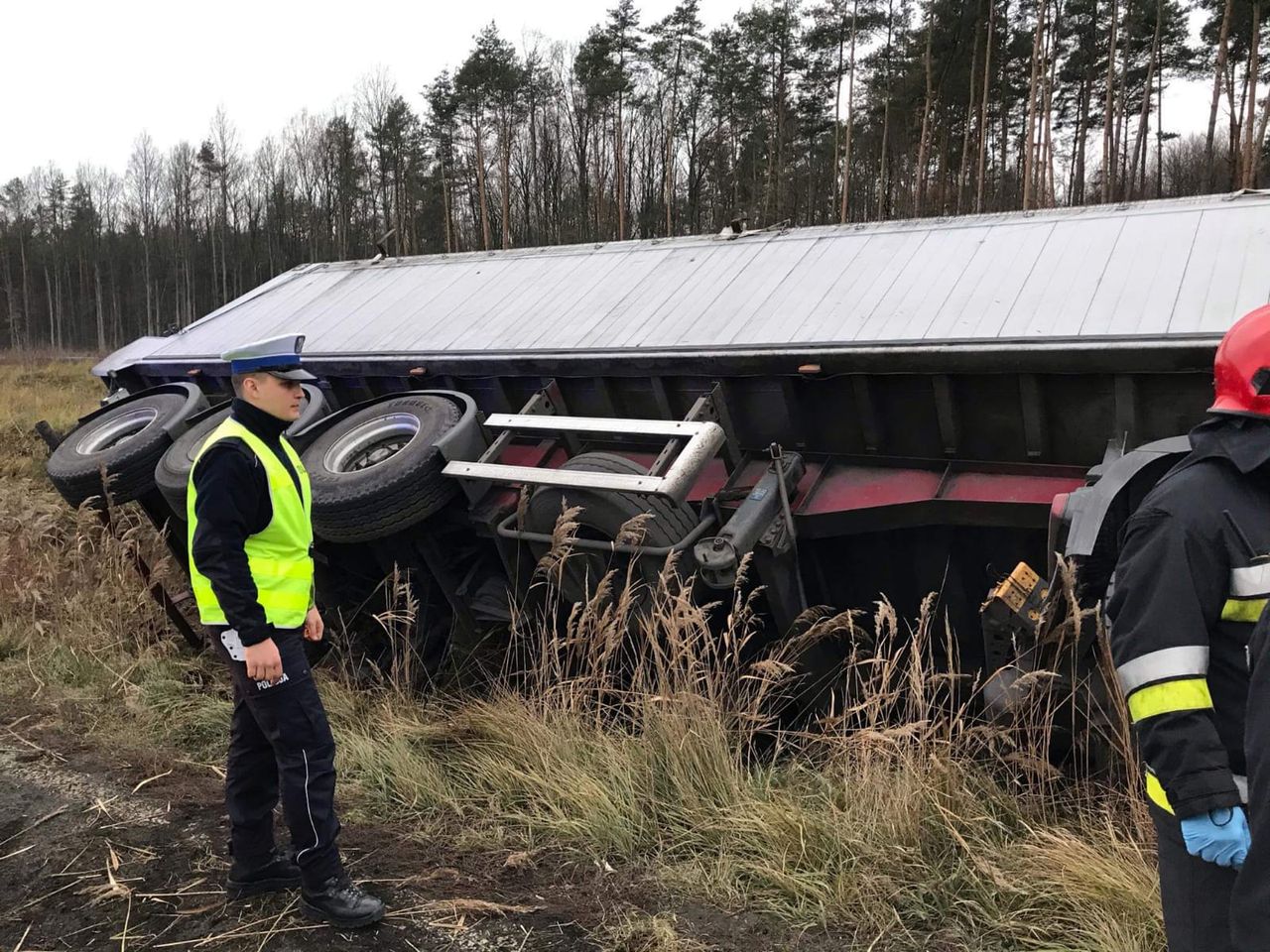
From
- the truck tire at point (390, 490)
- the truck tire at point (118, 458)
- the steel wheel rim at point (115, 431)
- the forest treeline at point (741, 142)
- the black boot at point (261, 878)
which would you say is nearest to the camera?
the black boot at point (261, 878)

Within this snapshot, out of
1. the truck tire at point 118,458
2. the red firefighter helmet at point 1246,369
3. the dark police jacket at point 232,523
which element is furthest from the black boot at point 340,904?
the truck tire at point 118,458

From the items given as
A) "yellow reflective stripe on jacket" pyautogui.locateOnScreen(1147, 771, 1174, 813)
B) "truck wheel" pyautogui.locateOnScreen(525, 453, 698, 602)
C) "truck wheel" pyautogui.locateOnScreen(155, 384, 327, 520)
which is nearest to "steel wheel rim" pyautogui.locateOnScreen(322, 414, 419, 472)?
"truck wheel" pyautogui.locateOnScreen(155, 384, 327, 520)

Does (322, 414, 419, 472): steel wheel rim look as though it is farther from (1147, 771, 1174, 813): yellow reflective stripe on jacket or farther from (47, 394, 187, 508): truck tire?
(1147, 771, 1174, 813): yellow reflective stripe on jacket

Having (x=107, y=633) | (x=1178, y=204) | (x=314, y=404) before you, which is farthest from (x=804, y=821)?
(x=107, y=633)

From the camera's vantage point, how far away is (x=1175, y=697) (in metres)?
1.63

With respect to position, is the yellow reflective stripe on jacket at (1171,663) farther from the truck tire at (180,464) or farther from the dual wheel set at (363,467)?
the truck tire at (180,464)

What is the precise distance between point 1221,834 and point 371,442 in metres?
4.54

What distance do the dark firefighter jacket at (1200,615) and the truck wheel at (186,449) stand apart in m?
4.81

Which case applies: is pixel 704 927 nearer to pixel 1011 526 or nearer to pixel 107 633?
pixel 1011 526

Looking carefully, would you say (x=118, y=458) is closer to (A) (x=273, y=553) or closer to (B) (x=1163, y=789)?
(A) (x=273, y=553)

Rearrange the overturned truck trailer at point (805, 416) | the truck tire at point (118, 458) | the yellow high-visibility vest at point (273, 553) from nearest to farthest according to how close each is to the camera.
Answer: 1. the yellow high-visibility vest at point (273, 553)
2. the overturned truck trailer at point (805, 416)
3. the truck tire at point (118, 458)

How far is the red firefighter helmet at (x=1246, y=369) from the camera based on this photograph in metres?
1.71

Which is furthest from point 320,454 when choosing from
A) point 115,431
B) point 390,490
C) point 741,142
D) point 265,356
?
point 741,142

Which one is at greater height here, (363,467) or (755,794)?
(363,467)
